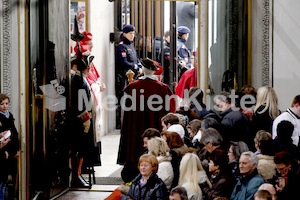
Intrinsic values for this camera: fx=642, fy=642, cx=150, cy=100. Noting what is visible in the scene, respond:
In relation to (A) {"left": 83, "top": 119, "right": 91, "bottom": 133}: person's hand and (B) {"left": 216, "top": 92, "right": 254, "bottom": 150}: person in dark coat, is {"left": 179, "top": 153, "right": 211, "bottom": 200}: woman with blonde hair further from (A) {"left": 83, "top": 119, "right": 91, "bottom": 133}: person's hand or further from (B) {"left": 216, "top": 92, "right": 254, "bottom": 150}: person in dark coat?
(A) {"left": 83, "top": 119, "right": 91, "bottom": 133}: person's hand

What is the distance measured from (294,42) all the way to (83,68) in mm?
2398

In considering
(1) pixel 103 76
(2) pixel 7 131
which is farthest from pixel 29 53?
(1) pixel 103 76

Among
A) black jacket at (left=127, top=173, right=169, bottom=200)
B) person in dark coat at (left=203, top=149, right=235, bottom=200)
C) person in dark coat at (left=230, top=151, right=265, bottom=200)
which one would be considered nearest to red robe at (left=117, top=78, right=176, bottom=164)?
black jacket at (left=127, top=173, right=169, bottom=200)

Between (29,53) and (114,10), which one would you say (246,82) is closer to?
(29,53)

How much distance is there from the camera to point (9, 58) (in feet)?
19.5

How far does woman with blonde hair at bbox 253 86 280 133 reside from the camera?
18.9 feet

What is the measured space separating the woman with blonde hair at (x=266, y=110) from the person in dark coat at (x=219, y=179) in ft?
3.96

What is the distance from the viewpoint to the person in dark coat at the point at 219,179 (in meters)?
4.55

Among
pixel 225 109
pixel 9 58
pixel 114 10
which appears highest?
pixel 114 10

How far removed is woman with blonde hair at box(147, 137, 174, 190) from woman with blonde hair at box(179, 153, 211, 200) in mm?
350

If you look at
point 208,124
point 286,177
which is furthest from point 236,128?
point 286,177

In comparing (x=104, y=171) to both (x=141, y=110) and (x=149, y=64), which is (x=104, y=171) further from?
(x=149, y=64)

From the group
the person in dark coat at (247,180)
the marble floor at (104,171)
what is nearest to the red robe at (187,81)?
the marble floor at (104,171)

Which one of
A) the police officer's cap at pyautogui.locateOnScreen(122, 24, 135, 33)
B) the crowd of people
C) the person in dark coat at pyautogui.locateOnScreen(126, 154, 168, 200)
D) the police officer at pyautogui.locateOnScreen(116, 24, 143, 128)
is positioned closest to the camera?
the crowd of people
